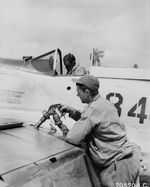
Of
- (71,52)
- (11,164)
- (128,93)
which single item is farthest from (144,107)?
(11,164)

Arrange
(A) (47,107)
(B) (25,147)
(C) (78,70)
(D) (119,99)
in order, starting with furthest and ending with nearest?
(C) (78,70)
(A) (47,107)
(D) (119,99)
(B) (25,147)

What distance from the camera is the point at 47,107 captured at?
4.93 meters

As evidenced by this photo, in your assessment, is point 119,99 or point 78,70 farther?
point 78,70

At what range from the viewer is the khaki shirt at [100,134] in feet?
8.62

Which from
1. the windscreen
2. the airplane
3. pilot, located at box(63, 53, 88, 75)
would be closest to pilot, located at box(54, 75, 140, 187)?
the airplane

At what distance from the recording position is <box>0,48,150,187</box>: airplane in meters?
2.13

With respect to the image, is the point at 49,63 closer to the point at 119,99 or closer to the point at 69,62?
the point at 69,62

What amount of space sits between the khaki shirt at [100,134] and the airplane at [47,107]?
4.7 inches

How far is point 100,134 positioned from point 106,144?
0.36ft

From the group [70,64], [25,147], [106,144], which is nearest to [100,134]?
[106,144]

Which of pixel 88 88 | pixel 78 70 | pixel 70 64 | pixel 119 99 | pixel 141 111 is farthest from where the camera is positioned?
pixel 70 64

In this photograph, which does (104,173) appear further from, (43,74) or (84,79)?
(43,74)

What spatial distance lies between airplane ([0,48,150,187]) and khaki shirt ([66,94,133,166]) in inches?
4.7

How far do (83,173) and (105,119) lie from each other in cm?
55
